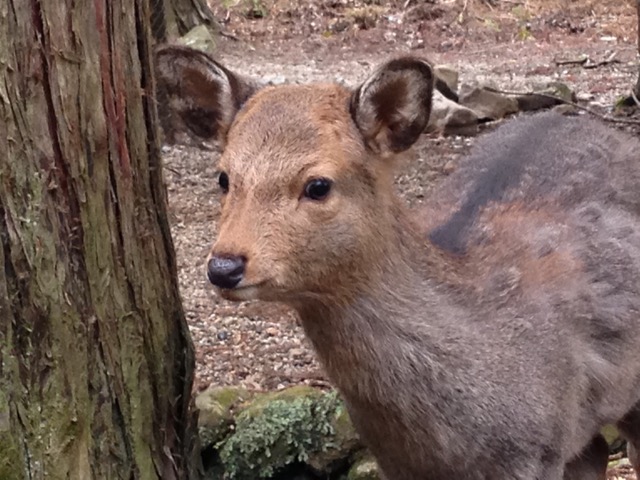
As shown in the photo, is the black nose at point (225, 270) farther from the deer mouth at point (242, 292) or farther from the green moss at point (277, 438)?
Result: the green moss at point (277, 438)

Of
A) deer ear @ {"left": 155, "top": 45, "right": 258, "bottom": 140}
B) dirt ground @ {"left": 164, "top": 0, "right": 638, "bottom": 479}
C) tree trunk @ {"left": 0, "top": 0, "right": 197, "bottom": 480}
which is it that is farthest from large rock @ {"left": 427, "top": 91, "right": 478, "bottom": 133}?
tree trunk @ {"left": 0, "top": 0, "right": 197, "bottom": 480}

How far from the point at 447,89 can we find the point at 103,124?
759 cm

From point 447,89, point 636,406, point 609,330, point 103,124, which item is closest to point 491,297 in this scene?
point 609,330

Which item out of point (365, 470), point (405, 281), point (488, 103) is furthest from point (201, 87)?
point (488, 103)

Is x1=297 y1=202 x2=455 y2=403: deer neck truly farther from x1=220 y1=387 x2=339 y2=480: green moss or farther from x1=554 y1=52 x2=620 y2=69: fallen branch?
x1=554 y1=52 x2=620 y2=69: fallen branch

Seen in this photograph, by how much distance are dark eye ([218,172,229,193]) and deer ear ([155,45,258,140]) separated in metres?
0.41

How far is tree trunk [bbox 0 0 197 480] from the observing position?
3.53 meters

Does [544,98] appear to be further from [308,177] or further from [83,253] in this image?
[83,253]

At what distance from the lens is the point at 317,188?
3795 mm

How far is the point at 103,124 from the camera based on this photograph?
3.69m

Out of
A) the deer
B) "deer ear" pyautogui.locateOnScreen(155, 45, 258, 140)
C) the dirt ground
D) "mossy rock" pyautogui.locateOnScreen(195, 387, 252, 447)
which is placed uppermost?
"deer ear" pyautogui.locateOnScreen(155, 45, 258, 140)

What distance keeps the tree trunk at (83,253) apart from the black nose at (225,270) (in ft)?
1.75

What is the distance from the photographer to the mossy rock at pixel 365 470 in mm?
5062

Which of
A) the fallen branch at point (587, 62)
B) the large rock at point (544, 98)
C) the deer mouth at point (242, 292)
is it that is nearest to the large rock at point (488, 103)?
the large rock at point (544, 98)
